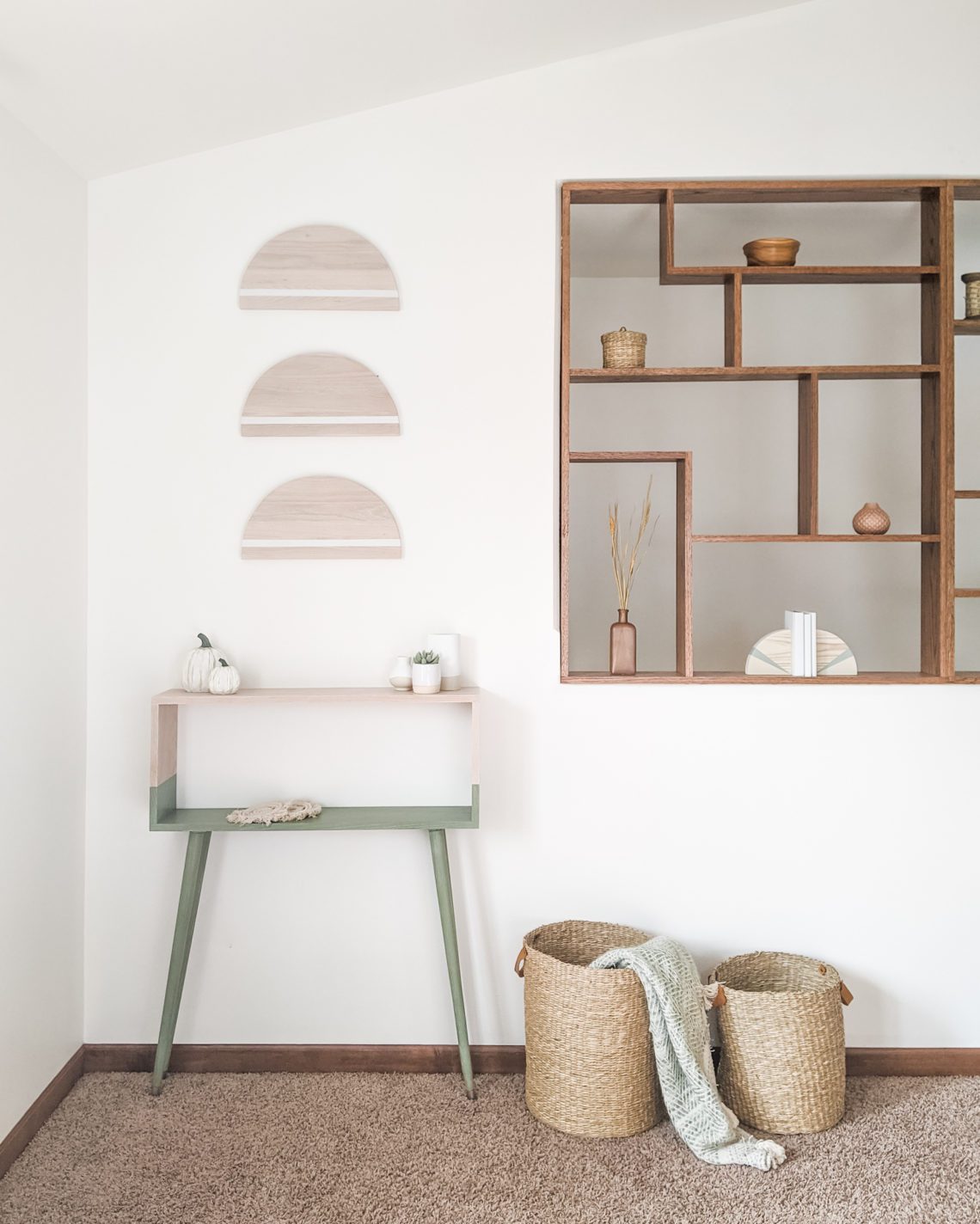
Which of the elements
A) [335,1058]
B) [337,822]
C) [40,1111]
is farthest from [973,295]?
[40,1111]

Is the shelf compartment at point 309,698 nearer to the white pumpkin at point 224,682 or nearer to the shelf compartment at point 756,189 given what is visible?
the white pumpkin at point 224,682

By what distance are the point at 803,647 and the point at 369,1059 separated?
61.8 inches

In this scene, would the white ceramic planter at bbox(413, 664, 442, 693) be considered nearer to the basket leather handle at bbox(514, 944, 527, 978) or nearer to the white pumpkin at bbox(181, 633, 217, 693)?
the white pumpkin at bbox(181, 633, 217, 693)

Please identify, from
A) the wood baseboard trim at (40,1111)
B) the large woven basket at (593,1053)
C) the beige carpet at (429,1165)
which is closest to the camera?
the beige carpet at (429,1165)

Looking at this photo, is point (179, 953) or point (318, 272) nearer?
point (179, 953)

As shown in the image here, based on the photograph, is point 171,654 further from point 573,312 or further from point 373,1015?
point 573,312

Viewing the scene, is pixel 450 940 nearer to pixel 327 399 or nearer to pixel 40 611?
pixel 40 611

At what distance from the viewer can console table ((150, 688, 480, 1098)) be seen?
7.96 ft

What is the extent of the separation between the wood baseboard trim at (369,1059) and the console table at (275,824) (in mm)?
88

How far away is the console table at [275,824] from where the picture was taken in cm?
243

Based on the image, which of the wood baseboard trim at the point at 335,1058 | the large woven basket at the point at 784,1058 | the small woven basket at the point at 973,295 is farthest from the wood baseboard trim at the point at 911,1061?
the small woven basket at the point at 973,295

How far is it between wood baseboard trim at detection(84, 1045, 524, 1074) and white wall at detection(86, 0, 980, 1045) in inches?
1.4

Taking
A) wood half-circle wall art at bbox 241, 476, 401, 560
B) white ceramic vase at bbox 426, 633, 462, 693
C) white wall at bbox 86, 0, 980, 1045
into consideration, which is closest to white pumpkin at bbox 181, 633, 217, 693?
white wall at bbox 86, 0, 980, 1045

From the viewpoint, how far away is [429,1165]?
2166 mm
